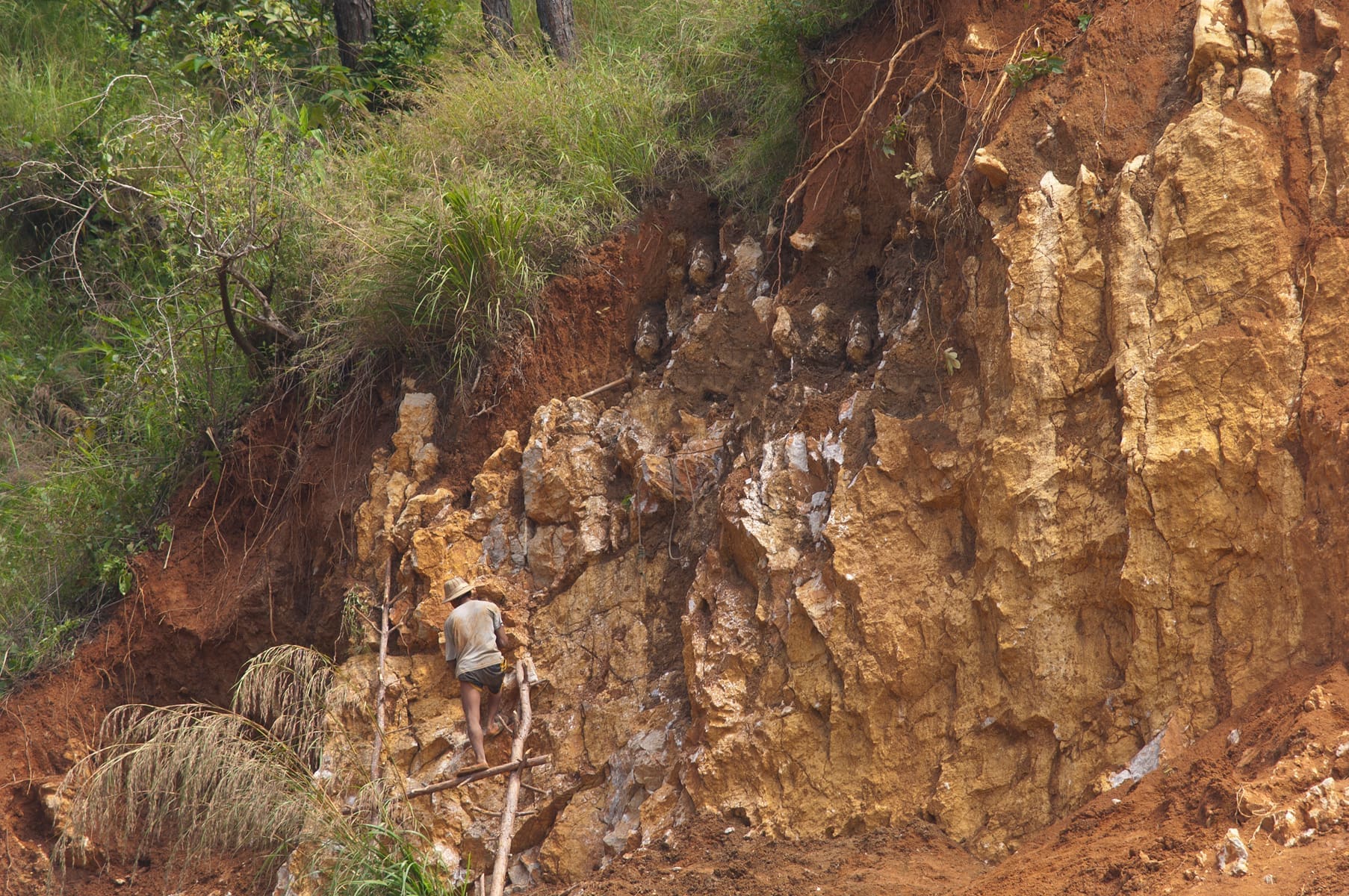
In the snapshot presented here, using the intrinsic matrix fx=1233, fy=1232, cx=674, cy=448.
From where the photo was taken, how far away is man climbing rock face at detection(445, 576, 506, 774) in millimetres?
6680

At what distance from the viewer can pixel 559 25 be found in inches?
412

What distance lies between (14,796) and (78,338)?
503cm

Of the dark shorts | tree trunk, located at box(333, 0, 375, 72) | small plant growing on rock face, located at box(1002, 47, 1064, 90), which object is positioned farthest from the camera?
tree trunk, located at box(333, 0, 375, 72)

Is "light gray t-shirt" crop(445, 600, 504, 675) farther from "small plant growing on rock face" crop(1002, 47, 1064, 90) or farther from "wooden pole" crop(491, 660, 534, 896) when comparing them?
"small plant growing on rock face" crop(1002, 47, 1064, 90)

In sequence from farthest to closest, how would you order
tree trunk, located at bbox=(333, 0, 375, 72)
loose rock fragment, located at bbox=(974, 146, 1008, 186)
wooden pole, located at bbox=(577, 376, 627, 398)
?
tree trunk, located at bbox=(333, 0, 375, 72) → wooden pole, located at bbox=(577, 376, 627, 398) → loose rock fragment, located at bbox=(974, 146, 1008, 186)

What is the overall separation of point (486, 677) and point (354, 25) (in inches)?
279

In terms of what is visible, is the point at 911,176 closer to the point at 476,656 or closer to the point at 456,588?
the point at 456,588

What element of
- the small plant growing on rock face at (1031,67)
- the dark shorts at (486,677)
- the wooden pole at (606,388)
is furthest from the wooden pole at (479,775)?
the small plant growing on rock face at (1031,67)

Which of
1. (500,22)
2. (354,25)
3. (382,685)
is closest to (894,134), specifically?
(382,685)

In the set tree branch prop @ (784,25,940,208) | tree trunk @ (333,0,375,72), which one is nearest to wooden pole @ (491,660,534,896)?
tree branch prop @ (784,25,940,208)

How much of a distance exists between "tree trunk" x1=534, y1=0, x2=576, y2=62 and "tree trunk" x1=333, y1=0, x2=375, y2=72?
5.69 ft

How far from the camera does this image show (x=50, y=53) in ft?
42.6

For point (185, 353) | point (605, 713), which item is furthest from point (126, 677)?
point (605, 713)

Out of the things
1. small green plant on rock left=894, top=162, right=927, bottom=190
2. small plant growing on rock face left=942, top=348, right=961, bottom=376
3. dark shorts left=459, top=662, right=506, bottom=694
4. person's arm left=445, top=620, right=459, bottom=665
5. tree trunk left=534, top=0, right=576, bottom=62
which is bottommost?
dark shorts left=459, top=662, right=506, bottom=694
